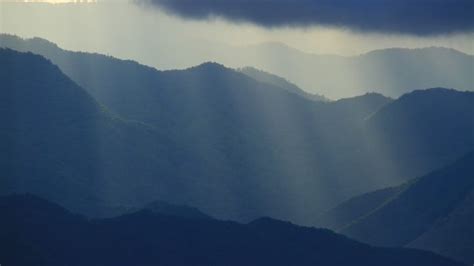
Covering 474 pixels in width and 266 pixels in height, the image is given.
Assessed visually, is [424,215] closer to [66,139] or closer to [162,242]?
[162,242]

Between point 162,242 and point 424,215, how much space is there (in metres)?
46.5

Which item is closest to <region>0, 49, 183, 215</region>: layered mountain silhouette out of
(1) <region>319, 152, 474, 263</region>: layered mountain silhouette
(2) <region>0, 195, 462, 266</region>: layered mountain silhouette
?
(1) <region>319, 152, 474, 263</region>: layered mountain silhouette

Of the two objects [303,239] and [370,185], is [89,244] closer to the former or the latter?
[303,239]

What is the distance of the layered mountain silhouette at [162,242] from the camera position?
114 metres

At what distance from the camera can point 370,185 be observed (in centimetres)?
19812

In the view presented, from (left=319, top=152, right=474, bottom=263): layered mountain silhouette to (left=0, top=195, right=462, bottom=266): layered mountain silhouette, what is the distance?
31.5 feet

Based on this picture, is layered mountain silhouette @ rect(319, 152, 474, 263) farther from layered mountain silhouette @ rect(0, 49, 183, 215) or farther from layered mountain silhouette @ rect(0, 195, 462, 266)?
layered mountain silhouette @ rect(0, 49, 183, 215)

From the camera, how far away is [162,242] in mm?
118250

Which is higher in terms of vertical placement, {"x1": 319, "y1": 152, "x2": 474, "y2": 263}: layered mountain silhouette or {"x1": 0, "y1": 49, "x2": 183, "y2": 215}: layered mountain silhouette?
{"x1": 319, "y1": 152, "x2": 474, "y2": 263}: layered mountain silhouette

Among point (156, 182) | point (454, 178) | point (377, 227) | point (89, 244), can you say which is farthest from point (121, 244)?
point (156, 182)

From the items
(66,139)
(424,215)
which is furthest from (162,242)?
(66,139)

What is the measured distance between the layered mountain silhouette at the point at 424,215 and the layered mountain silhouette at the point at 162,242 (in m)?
9.61

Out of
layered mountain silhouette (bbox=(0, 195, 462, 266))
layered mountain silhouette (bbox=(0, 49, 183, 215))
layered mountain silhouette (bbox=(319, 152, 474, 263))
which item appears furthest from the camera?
layered mountain silhouette (bbox=(0, 49, 183, 215))

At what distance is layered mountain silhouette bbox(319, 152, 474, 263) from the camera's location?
138 meters
